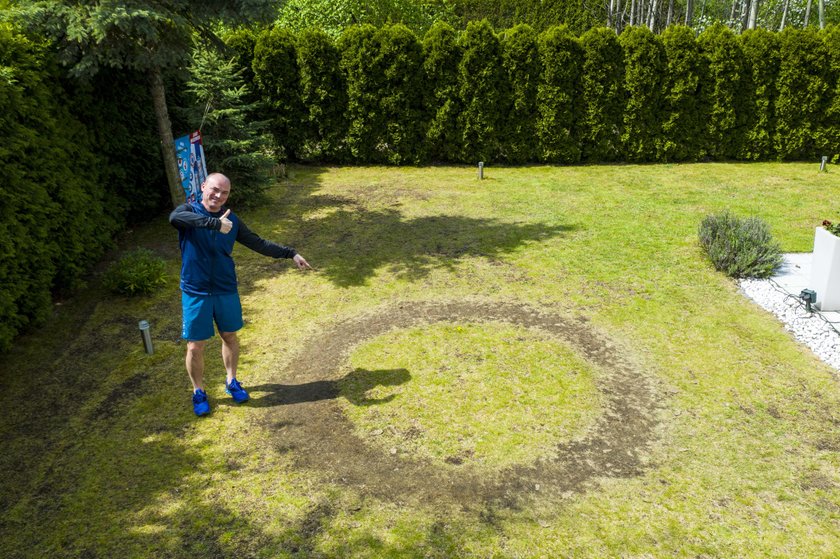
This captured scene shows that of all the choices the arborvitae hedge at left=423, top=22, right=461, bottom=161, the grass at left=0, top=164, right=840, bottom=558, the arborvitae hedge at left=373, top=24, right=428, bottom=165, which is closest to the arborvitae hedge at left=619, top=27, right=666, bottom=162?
the arborvitae hedge at left=423, top=22, right=461, bottom=161

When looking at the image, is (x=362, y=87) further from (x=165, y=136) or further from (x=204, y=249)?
(x=204, y=249)

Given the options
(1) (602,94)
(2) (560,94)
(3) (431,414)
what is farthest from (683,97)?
(3) (431,414)

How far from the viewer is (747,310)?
768 centimetres

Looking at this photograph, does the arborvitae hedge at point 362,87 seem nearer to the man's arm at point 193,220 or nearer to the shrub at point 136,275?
the shrub at point 136,275

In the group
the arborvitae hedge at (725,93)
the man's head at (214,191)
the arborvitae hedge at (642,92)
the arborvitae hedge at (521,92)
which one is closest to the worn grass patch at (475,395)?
the man's head at (214,191)

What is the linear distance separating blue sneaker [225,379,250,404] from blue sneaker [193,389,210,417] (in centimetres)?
27

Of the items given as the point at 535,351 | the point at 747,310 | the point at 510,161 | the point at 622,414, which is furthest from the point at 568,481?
the point at 510,161

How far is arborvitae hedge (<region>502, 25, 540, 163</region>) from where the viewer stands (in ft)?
49.8

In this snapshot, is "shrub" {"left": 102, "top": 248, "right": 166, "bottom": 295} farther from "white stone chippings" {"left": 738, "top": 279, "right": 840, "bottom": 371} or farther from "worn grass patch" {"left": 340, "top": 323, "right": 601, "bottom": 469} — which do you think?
"white stone chippings" {"left": 738, "top": 279, "right": 840, "bottom": 371}

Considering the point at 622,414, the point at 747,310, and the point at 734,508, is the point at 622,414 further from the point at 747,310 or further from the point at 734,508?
the point at 747,310

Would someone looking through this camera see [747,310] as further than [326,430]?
Yes

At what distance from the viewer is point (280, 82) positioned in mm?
15328

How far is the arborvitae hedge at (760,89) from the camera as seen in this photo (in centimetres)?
1509

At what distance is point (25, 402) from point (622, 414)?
238 inches
